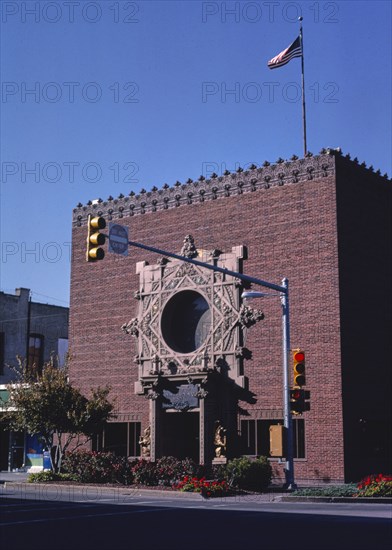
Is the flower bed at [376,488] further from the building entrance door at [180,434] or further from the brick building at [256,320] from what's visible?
the building entrance door at [180,434]

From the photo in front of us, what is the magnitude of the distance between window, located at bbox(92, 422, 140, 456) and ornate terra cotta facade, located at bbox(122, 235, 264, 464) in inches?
80.1

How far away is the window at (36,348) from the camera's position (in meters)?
55.2

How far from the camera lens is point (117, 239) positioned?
19.5m

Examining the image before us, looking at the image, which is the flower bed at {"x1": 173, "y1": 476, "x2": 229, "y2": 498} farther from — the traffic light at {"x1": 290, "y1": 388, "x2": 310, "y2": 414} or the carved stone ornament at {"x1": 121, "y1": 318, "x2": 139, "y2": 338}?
the carved stone ornament at {"x1": 121, "y1": 318, "x2": 139, "y2": 338}

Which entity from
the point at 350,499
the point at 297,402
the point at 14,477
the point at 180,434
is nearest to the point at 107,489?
the point at 180,434

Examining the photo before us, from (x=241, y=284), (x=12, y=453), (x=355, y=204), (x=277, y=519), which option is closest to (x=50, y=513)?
(x=277, y=519)

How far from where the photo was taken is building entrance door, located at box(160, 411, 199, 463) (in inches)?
1366

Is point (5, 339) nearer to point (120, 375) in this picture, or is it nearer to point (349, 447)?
point (120, 375)

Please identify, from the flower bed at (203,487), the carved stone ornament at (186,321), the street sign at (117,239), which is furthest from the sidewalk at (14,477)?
the street sign at (117,239)

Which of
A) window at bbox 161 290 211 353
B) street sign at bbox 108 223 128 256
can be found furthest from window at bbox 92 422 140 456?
street sign at bbox 108 223 128 256

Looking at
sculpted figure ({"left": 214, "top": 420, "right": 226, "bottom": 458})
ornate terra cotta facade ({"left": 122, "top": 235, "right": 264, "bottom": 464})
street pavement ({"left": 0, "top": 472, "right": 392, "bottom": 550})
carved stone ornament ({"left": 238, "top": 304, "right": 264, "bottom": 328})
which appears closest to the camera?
street pavement ({"left": 0, "top": 472, "right": 392, "bottom": 550})

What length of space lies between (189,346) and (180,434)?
3937 millimetres

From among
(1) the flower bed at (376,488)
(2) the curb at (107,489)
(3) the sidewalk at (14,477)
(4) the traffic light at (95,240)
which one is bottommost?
(3) the sidewalk at (14,477)

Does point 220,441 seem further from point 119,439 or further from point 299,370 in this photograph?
point 299,370
